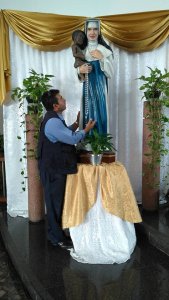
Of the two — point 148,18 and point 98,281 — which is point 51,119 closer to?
point 98,281

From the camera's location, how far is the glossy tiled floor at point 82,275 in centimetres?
207

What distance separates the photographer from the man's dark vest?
2.50 m

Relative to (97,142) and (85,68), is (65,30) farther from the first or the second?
(97,142)

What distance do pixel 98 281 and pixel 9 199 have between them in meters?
1.61

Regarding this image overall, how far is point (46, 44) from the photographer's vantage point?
127 inches

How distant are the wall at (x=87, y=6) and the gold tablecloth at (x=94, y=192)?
1911 millimetres

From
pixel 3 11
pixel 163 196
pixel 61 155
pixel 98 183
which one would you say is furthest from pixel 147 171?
pixel 3 11

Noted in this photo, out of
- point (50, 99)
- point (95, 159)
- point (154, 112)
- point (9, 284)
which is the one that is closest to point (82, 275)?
point (9, 284)

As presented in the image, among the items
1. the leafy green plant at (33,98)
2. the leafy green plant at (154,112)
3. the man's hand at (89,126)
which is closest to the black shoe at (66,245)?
the leafy green plant at (33,98)

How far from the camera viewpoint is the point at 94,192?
252 cm

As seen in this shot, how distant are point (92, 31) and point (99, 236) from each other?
168 cm

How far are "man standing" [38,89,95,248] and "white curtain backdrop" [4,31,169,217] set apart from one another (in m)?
0.89

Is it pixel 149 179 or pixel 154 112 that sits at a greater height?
pixel 154 112

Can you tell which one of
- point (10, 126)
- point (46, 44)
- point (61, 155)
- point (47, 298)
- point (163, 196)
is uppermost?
point (46, 44)
